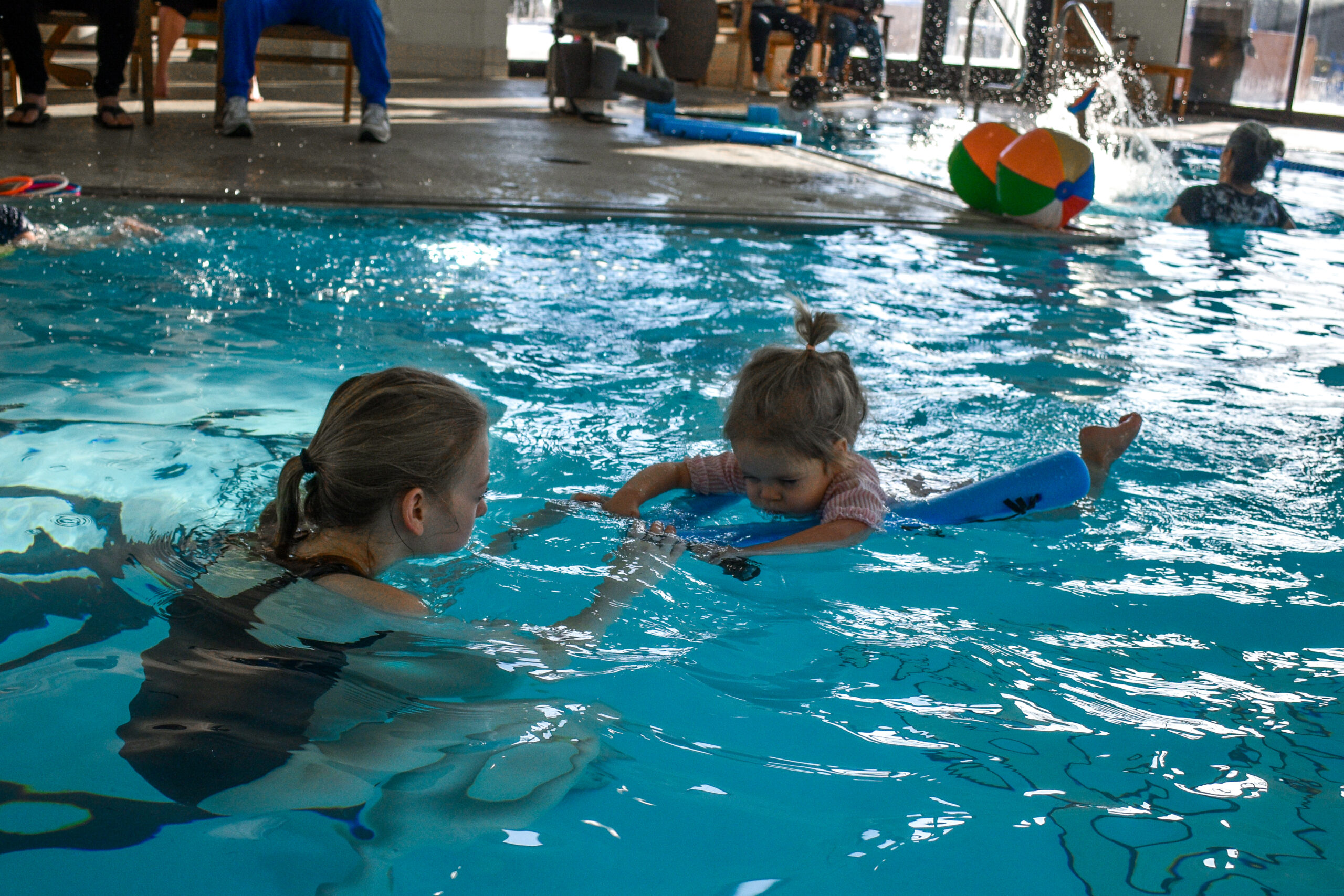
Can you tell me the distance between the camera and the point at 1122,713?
183 centimetres

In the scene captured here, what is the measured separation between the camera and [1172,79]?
1323 cm

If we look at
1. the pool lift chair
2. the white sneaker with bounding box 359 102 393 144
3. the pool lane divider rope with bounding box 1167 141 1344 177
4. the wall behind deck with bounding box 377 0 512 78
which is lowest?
the white sneaker with bounding box 359 102 393 144

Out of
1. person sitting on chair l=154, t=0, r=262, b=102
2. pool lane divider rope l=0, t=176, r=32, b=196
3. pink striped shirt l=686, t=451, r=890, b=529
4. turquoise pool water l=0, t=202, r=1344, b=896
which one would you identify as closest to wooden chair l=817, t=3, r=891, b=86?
person sitting on chair l=154, t=0, r=262, b=102

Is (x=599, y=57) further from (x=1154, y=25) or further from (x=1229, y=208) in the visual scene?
(x=1154, y=25)

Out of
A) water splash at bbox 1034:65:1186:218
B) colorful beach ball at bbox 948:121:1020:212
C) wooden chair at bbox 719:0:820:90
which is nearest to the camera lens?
colorful beach ball at bbox 948:121:1020:212

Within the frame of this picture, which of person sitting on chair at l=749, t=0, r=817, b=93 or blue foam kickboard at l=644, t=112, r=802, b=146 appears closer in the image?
blue foam kickboard at l=644, t=112, r=802, b=146

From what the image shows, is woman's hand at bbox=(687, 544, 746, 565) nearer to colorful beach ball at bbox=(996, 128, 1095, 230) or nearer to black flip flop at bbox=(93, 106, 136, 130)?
colorful beach ball at bbox=(996, 128, 1095, 230)

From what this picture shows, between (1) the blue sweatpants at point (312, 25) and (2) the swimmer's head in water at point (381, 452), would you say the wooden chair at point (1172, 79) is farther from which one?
(2) the swimmer's head in water at point (381, 452)

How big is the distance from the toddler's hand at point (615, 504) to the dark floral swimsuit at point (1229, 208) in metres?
5.46

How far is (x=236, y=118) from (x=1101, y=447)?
564 cm

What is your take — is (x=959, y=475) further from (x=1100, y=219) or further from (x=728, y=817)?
(x=1100, y=219)

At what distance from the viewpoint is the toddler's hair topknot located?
237 cm

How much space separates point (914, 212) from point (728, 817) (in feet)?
16.7

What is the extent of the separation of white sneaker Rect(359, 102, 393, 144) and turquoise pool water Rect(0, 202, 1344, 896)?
8.24ft
